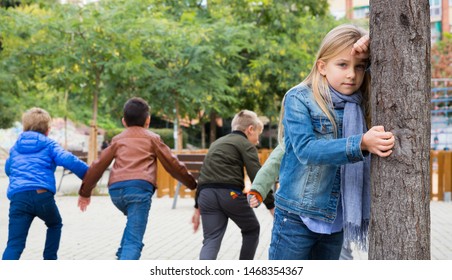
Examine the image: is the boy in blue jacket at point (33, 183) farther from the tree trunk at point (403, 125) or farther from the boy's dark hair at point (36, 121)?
the tree trunk at point (403, 125)

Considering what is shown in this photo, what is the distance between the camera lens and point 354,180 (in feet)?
9.97

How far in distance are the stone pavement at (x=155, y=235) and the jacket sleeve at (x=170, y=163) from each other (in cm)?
178

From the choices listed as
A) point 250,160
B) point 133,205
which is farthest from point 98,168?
point 250,160

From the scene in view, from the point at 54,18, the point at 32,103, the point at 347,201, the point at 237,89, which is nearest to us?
the point at 347,201

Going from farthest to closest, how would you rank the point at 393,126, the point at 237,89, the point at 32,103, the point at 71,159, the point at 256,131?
the point at 32,103
the point at 237,89
the point at 256,131
the point at 71,159
the point at 393,126

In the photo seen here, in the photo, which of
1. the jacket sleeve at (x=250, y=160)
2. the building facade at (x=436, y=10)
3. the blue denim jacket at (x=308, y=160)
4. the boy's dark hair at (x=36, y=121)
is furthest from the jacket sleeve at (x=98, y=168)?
the building facade at (x=436, y=10)

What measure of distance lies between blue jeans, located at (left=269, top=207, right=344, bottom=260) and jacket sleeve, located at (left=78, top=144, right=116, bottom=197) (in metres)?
2.79

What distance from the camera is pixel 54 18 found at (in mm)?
15141

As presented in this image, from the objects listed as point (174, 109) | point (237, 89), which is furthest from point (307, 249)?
point (237, 89)

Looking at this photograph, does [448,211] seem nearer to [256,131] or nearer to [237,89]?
[256,131]

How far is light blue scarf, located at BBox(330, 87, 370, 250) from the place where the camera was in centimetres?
302

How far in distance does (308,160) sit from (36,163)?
3.53 meters

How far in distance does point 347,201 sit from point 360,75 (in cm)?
52

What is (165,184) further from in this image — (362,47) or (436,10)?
(436,10)
